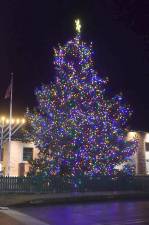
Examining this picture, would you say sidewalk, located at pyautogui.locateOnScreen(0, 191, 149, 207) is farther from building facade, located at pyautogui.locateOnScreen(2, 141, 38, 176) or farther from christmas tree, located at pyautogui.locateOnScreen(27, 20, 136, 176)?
building facade, located at pyautogui.locateOnScreen(2, 141, 38, 176)

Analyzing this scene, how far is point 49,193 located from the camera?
2316 cm

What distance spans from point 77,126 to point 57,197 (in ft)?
18.5

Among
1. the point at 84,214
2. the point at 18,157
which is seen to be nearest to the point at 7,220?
the point at 84,214

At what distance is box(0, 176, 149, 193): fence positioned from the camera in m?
23.3

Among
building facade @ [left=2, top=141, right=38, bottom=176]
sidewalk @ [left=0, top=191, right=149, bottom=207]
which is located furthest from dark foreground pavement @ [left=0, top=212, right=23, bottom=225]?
building facade @ [left=2, top=141, right=38, bottom=176]

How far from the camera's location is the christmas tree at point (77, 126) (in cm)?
2508

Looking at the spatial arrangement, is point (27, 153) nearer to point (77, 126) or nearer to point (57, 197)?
point (77, 126)

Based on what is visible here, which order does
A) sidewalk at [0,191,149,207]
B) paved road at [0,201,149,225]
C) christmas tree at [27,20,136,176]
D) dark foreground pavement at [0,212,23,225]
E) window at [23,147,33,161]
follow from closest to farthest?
1. dark foreground pavement at [0,212,23,225]
2. paved road at [0,201,149,225]
3. sidewalk at [0,191,149,207]
4. christmas tree at [27,20,136,176]
5. window at [23,147,33,161]

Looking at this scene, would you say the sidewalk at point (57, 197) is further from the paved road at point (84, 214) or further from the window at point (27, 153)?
the window at point (27, 153)

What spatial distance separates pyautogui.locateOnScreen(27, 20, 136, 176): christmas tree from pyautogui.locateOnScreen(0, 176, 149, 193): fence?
714 millimetres

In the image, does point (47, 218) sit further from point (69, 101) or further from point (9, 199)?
point (69, 101)

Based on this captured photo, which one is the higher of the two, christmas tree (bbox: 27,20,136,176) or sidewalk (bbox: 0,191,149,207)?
christmas tree (bbox: 27,20,136,176)

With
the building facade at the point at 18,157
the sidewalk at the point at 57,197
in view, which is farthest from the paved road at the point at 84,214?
the building facade at the point at 18,157

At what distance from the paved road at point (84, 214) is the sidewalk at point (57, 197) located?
0.88 metres
